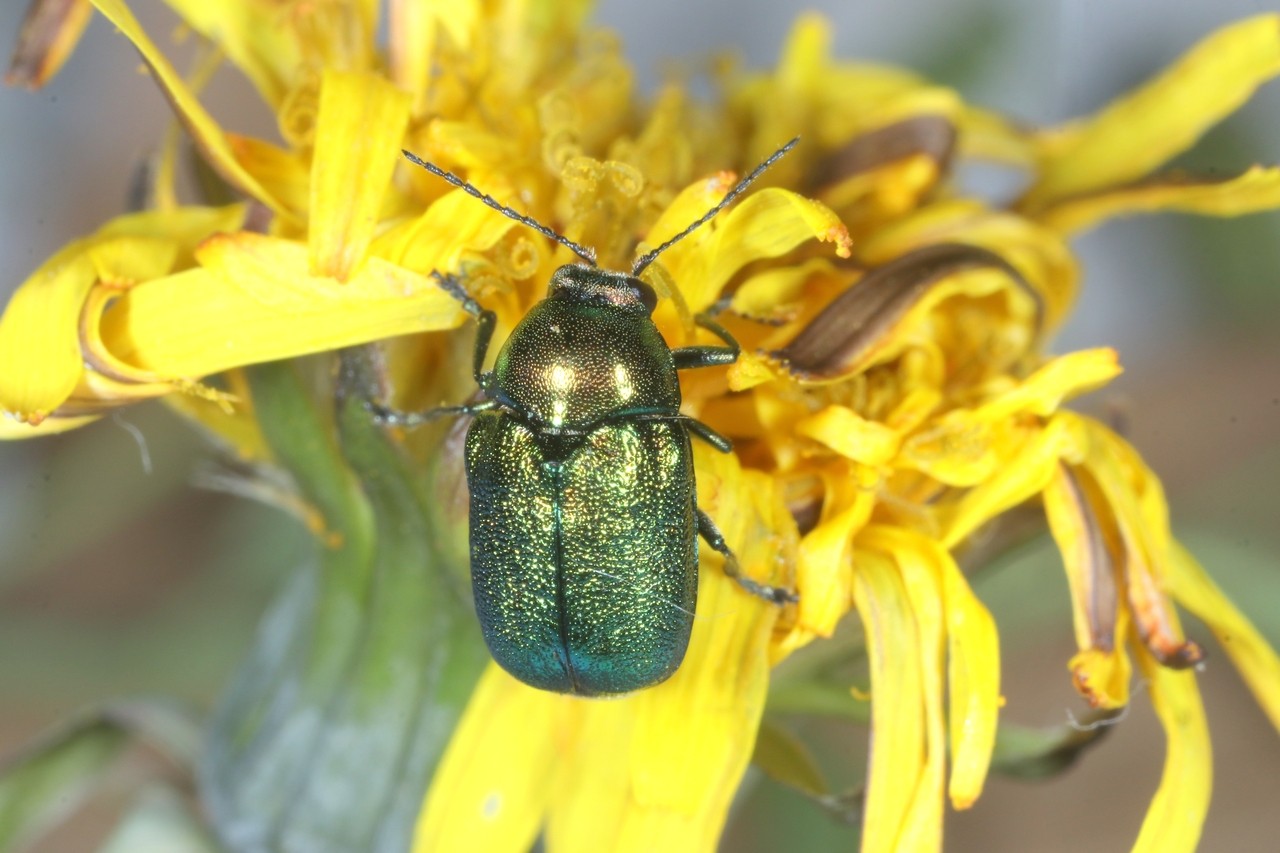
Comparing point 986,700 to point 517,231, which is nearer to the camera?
point 986,700

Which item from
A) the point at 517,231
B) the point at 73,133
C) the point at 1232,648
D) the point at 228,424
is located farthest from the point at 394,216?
the point at 73,133

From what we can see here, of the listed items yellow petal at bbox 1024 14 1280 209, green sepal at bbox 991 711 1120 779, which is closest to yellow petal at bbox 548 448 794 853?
green sepal at bbox 991 711 1120 779

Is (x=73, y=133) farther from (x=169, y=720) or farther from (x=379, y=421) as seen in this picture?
(x=379, y=421)

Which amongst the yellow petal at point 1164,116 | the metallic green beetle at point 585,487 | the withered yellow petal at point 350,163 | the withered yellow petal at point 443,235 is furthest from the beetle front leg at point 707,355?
the yellow petal at point 1164,116

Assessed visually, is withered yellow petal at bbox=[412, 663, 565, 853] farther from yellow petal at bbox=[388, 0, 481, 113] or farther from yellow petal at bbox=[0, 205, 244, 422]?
yellow petal at bbox=[388, 0, 481, 113]

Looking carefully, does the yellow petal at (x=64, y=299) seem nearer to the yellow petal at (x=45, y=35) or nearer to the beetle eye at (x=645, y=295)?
the yellow petal at (x=45, y=35)

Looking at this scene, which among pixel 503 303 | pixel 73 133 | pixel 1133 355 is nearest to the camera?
pixel 503 303

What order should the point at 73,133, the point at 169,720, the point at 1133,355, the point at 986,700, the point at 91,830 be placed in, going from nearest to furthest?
the point at 986,700, the point at 169,720, the point at 91,830, the point at 73,133, the point at 1133,355
